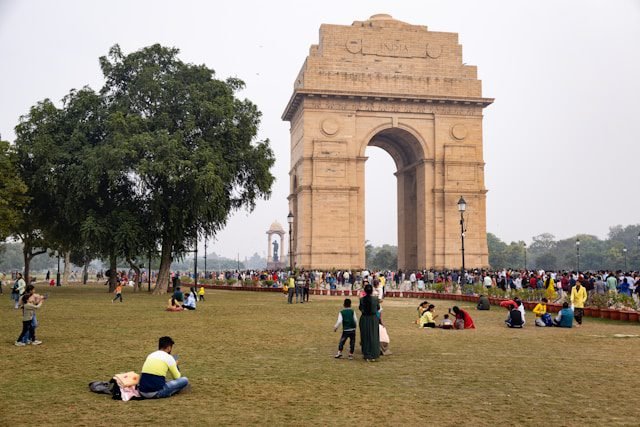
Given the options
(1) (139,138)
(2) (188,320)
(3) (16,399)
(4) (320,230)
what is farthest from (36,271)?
(3) (16,399)

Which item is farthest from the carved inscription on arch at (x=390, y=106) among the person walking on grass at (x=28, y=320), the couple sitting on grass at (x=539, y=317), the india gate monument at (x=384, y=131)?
the person walking on grass at (x=28, y=320)

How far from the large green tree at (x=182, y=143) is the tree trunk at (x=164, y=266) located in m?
0.06

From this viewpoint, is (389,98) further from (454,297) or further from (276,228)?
(276,228)

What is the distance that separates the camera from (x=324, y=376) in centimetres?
1038

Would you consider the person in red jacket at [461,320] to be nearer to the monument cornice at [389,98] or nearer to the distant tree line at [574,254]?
the monument cornice at [389,98]

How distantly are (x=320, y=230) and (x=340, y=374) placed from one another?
38275 millimetres

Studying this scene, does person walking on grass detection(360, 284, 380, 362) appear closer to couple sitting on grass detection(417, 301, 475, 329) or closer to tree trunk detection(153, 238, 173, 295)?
couple sitting on grass detection(417, 301, 475, 329)

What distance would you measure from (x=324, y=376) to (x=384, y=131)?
4337 centimetres

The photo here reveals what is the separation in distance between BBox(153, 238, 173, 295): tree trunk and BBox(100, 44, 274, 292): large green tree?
6 centimetres

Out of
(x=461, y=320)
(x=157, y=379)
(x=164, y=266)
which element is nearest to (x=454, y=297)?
(x=461, y=320)

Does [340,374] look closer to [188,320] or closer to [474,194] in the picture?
[188,320]

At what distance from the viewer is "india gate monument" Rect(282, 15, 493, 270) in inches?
1941

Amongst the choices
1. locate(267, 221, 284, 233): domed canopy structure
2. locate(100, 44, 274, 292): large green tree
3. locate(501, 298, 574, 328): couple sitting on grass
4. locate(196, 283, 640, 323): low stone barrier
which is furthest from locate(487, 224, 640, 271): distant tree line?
locate(501, 298, 574, 328): couple sitting on grass

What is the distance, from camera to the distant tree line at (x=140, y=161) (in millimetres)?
31797
